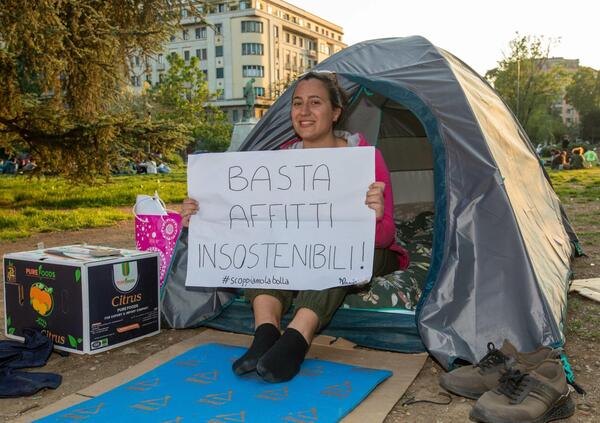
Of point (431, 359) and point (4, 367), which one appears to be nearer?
point (4, 367)

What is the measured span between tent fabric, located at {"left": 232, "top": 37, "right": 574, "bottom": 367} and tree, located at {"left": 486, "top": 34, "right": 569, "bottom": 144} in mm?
31953

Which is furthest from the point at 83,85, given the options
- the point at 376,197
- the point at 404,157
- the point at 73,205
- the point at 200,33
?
the point at 200,33

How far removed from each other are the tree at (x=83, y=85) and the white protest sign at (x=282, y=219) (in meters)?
4.68

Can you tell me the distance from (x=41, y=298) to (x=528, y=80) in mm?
35101

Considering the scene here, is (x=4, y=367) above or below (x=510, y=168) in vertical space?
below

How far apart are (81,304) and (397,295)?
1623mm

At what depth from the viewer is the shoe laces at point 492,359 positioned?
2.35 meters

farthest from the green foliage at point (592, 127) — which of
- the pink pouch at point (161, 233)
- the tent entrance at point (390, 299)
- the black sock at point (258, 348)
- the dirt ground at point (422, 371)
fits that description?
the black sock at point (258, 348)

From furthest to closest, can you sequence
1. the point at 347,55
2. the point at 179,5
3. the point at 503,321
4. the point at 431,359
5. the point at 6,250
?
the point at 179,5, the point at 6,250, the point at 347,55, the point at 431,359, the point at 503,321

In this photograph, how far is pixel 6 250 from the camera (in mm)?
6000

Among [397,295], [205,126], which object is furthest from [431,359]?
[205,126]

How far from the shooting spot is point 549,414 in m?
2.10

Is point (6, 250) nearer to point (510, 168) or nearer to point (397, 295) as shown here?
point (397, 295)

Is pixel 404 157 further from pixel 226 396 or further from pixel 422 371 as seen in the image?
pixel 226 396
